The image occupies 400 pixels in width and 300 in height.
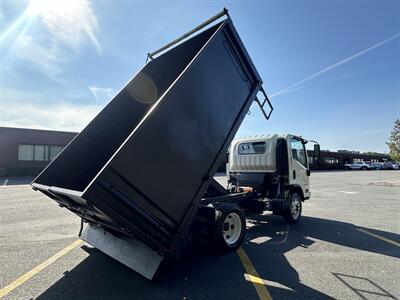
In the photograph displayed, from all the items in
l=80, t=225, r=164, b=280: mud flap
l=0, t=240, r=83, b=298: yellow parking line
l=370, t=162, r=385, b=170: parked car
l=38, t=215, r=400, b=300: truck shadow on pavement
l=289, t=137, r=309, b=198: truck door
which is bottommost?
l=38, t=215, r=400, b=300: truck shadow on pavement

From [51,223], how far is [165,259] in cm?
528

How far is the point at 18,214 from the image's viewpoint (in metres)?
8.84

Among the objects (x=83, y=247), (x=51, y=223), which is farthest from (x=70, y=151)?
(x=51, y=223)

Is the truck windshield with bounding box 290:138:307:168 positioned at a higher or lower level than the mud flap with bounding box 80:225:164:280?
higher

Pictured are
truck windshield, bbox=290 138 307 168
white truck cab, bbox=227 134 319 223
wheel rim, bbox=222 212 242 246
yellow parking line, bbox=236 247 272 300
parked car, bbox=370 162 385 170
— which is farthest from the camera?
parked car, bbox=370 162 385 170

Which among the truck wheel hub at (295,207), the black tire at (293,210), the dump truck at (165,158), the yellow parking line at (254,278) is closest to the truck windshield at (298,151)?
the black tire at (293,210)

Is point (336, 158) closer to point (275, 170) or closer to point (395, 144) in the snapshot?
point (395, 144)

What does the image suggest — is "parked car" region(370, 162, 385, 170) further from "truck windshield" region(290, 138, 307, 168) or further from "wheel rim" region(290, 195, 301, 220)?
"wheel rim" region(290, 195, 301, 220)

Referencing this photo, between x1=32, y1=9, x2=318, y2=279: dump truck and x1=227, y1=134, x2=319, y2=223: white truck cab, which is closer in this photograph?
x1=32, y1=9, x2=318, y2=279: dump truck

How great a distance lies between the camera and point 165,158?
372 cm

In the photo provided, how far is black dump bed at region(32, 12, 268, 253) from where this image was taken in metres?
3.29

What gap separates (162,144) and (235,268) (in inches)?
97.1

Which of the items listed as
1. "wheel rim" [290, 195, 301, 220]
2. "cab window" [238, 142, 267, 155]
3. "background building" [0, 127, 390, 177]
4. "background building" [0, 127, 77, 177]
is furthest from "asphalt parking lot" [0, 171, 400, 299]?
"background building" [0, 127, 77, 177]

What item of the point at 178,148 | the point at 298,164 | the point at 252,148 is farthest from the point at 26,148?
the point at 178,148
